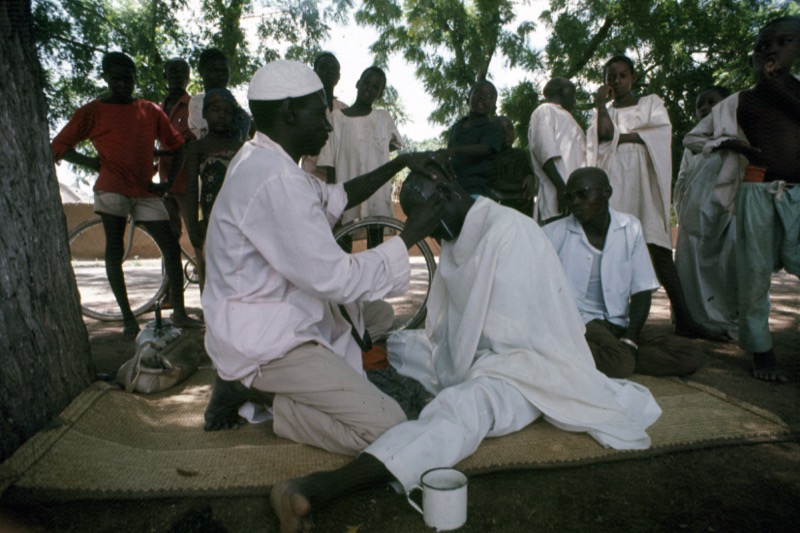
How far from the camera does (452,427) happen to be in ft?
6.87

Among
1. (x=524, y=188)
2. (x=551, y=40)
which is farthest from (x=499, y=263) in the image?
(x=551, y=40)

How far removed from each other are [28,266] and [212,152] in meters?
1.78

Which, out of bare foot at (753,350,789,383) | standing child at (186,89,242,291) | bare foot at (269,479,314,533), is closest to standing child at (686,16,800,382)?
bare foot at (753,350,789,383)

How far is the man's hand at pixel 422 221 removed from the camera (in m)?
2.35

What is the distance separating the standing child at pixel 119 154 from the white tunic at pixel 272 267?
245cm

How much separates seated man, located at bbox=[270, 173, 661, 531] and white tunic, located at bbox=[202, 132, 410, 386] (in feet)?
1.62

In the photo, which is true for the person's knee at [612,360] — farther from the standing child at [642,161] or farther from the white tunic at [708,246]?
the white tunic at [708,246]

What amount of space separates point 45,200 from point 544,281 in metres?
2.44

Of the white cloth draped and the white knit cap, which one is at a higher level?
the white knit cap

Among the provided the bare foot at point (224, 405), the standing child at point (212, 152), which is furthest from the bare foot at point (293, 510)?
the standing child at point (212, 152)

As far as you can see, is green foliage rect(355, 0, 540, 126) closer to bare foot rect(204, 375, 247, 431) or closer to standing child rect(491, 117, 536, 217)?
standing child rect(491, 117, 536, 217)

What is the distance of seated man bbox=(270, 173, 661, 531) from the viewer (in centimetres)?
226

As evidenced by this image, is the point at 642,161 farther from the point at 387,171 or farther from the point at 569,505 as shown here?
the point at 569,505

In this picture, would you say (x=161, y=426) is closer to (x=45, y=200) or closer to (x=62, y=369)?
(x=62, y=369)
